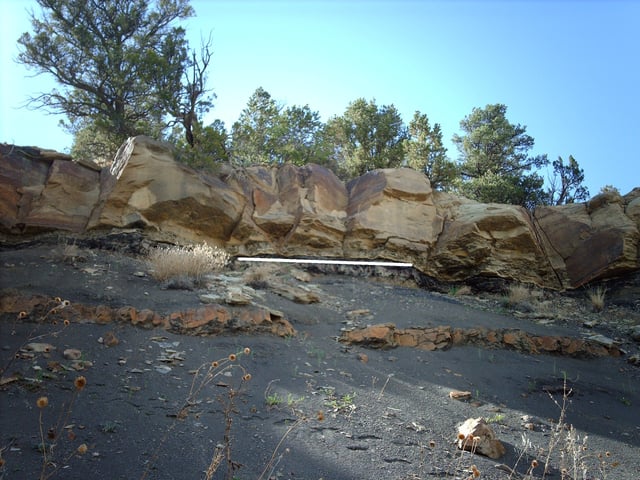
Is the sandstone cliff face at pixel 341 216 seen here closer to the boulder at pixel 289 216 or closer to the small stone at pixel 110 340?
the boulder at pixel 289 216

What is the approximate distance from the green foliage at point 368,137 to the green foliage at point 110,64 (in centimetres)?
730

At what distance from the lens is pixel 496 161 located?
67.5 feet

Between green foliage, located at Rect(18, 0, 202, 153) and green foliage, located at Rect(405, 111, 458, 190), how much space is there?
8.22 metres

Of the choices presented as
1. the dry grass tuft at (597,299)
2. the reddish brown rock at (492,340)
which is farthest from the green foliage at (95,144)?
the dry grass tuft at (597,299)

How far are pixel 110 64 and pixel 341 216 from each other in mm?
8709

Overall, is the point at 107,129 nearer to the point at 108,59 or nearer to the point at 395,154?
the point at 108,59

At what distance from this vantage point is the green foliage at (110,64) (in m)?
Answer: 14.6

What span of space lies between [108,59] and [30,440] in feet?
47.0

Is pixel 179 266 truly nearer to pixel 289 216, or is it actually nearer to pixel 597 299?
pixel 289 216

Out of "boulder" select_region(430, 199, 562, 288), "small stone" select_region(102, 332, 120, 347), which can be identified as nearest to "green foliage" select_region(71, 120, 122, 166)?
"boulder" select_region(430, 199, 562, 288)

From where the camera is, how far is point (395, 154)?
19.0 meters

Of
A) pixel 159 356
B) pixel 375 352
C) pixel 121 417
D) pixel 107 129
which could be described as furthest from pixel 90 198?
pixel 121 417

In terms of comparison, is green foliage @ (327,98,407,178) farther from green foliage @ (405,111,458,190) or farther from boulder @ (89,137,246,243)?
boulder @ (89,137,246,243)

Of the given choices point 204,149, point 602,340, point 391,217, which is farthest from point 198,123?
point 602,340
